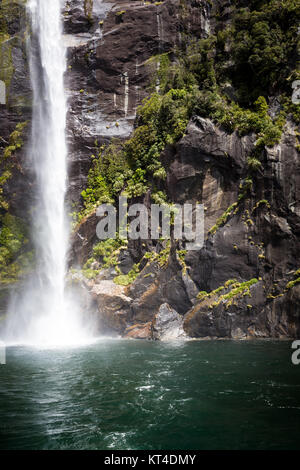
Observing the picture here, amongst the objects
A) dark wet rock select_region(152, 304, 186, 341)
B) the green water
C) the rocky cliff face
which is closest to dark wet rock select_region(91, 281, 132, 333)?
the rocky cliff face

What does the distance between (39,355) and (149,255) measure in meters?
10.1

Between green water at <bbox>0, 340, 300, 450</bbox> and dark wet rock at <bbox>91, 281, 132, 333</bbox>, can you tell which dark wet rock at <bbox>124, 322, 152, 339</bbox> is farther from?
green water at <bbox>0, 340, 300, 450</bbox>

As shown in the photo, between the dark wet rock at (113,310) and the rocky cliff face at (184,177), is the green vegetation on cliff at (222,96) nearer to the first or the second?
the rocky cliff face at (184,177)

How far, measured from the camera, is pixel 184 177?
2209 cm

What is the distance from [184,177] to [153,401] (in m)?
16.1

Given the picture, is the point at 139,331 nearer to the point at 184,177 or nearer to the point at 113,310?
the point at 113,310

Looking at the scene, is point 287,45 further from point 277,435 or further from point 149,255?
point 277,435

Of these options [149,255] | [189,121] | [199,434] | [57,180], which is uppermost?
[189,121]

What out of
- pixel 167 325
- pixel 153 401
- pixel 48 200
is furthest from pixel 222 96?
pixel 153 401

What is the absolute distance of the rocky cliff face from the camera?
18.3 m

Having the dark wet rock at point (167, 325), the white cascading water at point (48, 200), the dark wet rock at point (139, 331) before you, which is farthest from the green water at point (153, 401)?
the white cascading water at point (48, 200)

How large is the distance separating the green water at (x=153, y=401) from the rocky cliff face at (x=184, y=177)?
529 centimetres

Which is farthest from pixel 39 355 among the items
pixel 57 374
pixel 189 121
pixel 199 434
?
pixel 189 121
